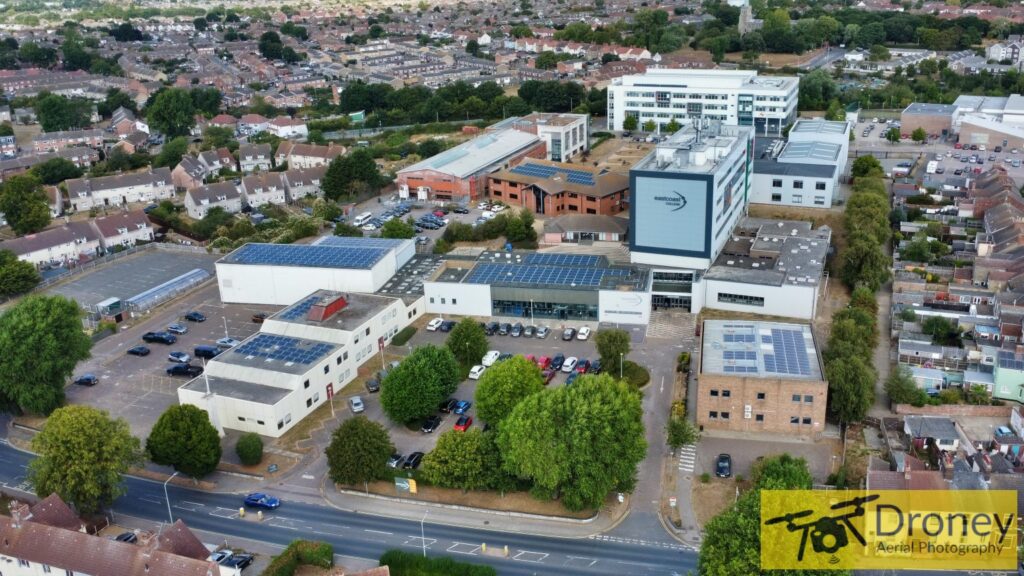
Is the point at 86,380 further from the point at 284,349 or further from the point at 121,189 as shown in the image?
the point at 121,189

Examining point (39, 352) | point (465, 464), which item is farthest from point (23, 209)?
point (465, 464)

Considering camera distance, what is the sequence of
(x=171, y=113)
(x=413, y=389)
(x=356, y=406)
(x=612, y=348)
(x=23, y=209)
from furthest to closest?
(x=171, y=113) → (x=23, y=209) → (x=612, y=348) → (x=356, y=406) → (x=413, y=389)

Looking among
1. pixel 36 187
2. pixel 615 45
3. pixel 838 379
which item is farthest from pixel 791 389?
pixel 615 45

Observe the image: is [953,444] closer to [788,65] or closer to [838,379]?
[838,379]

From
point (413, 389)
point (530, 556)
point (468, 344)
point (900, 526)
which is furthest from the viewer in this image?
point (468, 344)

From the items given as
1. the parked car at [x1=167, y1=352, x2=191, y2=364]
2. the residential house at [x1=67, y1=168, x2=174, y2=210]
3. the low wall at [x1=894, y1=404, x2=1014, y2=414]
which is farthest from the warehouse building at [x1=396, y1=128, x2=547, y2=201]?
the low wall at [x1=894, y1=404, x2=1014, y2=414]

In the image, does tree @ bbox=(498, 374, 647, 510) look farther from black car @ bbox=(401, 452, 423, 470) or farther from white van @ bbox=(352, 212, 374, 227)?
white van @ bbox=(352, 212, 374, 227)

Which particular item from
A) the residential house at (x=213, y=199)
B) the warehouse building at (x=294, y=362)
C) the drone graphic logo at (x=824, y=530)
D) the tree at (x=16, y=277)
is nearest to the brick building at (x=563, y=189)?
the warehouse building at (x=294, y=362)
